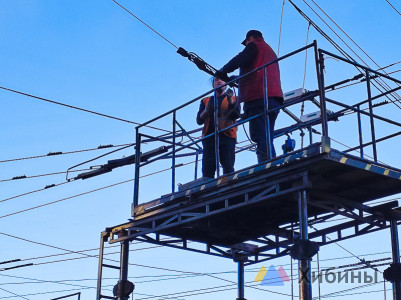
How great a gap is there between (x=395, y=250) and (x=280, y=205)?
199cm

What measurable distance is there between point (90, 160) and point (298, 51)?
418 inches

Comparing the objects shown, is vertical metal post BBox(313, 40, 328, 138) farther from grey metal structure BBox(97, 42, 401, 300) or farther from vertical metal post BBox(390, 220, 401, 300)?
vertical metal post BBox(390, 220, 401, 300)

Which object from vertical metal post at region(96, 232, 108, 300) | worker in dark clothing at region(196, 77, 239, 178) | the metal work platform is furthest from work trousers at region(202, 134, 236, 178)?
vertical metal post at region(96, 232, 108, 300)

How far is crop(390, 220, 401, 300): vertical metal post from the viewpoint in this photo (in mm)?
12422

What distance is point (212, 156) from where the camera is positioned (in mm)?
13070

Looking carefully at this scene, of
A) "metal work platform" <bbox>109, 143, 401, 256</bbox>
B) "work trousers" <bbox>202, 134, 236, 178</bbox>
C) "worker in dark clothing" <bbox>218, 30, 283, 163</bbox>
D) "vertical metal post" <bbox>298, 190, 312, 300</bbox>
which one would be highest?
"worker in dark clothing" <bbox>218, 30, 283, 163</bbox>

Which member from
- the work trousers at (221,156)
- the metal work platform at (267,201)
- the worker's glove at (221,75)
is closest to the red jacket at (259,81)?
the worker's glove at (221,75)

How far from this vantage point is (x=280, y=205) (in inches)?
493

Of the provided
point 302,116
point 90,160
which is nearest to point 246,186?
point 302,116

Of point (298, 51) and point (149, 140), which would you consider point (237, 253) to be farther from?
point (298, 51)

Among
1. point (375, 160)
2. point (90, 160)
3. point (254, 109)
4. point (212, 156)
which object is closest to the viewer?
point (375, 160)

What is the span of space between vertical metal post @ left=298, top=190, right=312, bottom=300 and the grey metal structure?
0.01 meters

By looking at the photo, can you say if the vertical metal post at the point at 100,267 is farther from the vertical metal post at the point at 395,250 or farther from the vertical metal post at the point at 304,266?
the vertical metal post at the point at 395,250

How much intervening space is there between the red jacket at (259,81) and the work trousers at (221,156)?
98 centimetres
